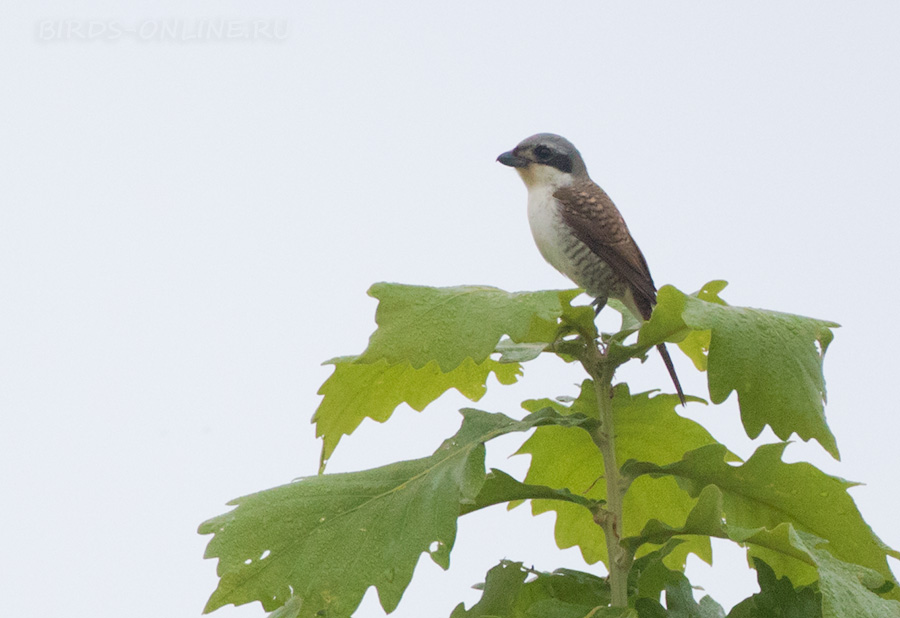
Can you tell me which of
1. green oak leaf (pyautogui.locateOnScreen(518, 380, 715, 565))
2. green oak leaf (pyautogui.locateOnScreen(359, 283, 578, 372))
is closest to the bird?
green oak leaf (pyautogui.locateOnScreen(518, 380, 715, 565))

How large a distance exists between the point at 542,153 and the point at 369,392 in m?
0.77

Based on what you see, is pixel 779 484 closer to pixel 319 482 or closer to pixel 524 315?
pixel 524 315

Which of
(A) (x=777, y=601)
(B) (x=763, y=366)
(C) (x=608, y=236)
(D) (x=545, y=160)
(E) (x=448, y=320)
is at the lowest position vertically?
(A) (x=777, y=601)

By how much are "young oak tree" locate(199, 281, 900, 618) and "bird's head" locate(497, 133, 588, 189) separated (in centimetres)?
69

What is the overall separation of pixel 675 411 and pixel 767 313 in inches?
9.5

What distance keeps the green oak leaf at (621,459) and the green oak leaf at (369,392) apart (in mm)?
128

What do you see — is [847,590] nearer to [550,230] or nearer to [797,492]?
[797,492]

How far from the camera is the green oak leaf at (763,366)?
96 cm

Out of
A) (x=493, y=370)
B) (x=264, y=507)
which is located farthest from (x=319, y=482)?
(x=493, y=370)

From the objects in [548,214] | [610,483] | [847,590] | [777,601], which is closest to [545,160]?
[548,214]

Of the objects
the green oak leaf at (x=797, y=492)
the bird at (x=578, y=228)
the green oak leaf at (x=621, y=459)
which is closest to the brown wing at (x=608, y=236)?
the bird at (x=578, y=228)

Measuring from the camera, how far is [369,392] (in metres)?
1.20

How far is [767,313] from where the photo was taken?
Answer: 100cm

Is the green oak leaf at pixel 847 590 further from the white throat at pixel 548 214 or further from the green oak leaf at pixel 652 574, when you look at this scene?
the white throat at pixel 548 214
